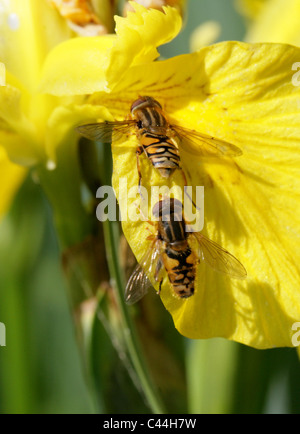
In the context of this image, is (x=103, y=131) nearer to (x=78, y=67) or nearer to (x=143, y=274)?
(x=78, y=67)

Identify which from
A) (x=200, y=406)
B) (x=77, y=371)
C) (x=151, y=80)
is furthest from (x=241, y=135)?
(x=77, y=371)

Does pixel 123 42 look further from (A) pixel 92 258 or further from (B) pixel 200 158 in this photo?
(A) pixel 92 258

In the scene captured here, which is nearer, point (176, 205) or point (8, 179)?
point (176, 205)

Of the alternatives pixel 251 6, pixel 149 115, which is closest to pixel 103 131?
pixel 149 115

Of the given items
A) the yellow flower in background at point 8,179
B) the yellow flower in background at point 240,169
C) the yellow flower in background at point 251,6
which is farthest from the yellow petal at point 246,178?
the yellow flower in background at point 251,6

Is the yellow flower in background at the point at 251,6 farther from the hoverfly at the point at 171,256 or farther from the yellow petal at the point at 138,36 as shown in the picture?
the hoverfly at the point at 171,256

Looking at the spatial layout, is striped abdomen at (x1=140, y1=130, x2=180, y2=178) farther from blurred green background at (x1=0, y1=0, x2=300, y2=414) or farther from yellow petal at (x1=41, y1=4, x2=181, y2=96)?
blurred green background at (x1=0, y1=0, x2=300, y2=414)

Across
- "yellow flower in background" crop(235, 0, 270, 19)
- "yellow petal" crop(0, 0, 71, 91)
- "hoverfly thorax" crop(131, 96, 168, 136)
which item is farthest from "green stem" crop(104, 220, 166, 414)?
"yellow flower in background" crop(235, 0, 270, 19)
